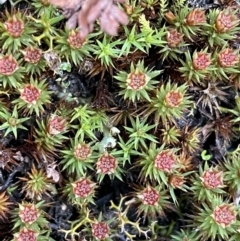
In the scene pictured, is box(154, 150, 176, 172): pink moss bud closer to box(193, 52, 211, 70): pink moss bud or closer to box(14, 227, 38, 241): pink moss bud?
box(193, 52, 211, 70): pink moss bud

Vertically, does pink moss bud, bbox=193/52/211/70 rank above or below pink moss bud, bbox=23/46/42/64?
below

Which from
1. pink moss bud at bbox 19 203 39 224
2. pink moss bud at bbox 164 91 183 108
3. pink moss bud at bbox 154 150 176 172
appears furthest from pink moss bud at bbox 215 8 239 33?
pink moss bud at bbox 19 203 39 224

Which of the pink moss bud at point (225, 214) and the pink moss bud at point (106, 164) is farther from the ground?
the pink moss bud at point (106, 164)

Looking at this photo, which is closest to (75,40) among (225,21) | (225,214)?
(225,21)

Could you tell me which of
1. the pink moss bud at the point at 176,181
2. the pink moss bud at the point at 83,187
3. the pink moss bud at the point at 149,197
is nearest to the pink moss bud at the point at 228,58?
the pink moss bud at the point at 176,181

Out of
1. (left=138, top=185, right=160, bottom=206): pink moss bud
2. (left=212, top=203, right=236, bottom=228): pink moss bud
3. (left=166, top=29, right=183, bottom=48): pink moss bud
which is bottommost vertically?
(left=212, top=203, right=236, bottom=228): pink moss bud

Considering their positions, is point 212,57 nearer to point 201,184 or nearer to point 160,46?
point 160,46

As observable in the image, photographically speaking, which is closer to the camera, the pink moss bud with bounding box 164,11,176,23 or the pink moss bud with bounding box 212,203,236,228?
the pink moss bud with bounding box 212,203,236,228

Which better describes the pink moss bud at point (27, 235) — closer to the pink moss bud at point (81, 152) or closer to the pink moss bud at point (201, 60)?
the pink moss bud at point (81, 152)
